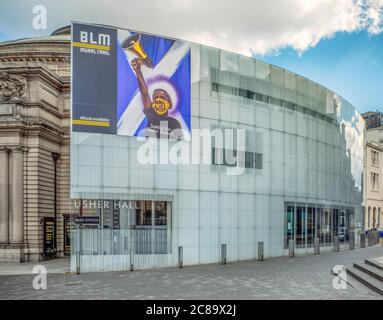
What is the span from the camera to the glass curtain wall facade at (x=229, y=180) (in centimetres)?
2195

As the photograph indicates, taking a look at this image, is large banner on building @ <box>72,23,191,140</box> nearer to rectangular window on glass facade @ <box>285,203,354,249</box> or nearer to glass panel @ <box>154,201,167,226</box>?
glass panel @ <box>154,201,167,226</box>

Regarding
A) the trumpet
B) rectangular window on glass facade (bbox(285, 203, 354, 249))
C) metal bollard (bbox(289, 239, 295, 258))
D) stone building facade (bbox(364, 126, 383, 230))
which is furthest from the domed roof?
stone building facade (bbox(364, 126, 383, 230))

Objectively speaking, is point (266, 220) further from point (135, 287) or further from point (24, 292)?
point (24, 292)

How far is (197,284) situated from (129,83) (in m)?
10.5

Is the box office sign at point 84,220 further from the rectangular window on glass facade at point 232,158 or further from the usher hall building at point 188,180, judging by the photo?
the rectangular window on glass facade at point 232,158

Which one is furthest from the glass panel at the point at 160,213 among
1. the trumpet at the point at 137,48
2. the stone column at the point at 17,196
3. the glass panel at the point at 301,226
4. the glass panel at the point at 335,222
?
the glass panel at the point at 335,222

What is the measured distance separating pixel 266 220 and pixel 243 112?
6.56m

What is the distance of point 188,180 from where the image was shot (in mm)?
24125

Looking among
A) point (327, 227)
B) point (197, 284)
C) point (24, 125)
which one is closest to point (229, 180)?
point (197, 284)

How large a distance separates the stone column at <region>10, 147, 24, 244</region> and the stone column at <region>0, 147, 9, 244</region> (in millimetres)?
336

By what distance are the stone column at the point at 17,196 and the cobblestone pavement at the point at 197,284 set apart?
7990 mm

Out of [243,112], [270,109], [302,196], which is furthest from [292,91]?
[302,196]

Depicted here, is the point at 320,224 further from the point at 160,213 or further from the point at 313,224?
the point at 160,213

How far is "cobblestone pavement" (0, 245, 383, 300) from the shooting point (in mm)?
14719
